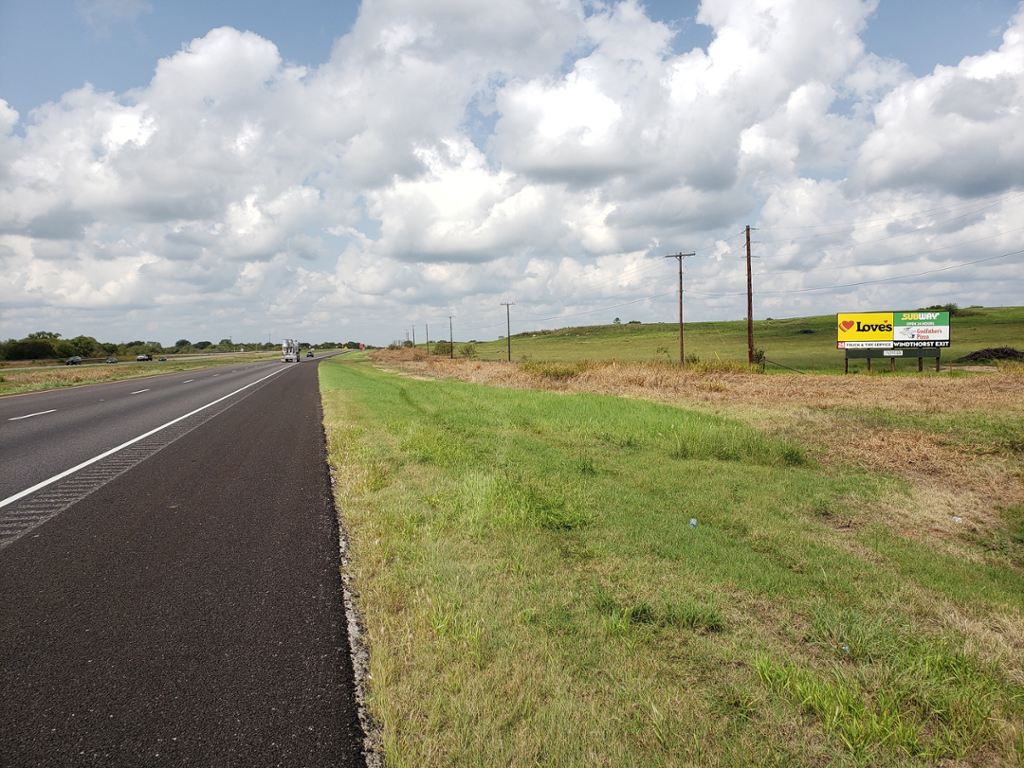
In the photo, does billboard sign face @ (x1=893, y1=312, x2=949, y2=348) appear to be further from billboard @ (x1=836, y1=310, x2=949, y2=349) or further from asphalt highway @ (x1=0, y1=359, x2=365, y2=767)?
asphalt highway @ (x1=0, y1=359, x2=365, y2=767)

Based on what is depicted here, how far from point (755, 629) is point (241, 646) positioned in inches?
151

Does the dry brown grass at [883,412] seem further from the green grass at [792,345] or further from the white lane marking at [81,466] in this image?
the green grass at [792,345]

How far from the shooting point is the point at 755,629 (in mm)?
4238

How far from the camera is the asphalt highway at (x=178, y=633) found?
2994mm

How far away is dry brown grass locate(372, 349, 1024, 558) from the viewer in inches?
309

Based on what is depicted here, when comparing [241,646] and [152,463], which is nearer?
[241,646]

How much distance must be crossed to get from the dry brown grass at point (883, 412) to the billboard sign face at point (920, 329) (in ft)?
32.6

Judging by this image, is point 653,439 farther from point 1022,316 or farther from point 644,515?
point 1022,316

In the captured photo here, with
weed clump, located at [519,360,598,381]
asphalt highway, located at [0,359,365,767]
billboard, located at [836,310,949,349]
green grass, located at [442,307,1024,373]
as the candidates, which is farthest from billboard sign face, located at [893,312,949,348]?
asphalt highway, located at [0,359,365,767]

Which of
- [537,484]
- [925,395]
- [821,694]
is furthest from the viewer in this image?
[925,395]

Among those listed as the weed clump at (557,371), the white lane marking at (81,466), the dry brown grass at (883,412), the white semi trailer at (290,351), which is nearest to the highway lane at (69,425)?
the white lane marking at (81,466)

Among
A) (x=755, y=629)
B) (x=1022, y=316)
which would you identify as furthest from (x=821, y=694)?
(x=1022, y=316)

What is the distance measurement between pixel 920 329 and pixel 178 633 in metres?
41.8

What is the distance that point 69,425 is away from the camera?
14.8 meters
